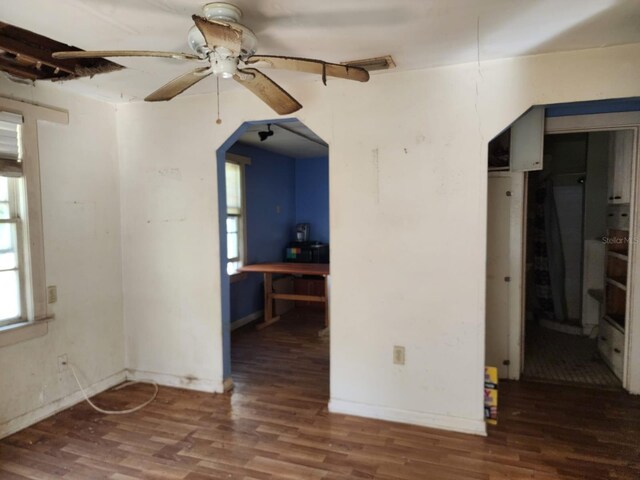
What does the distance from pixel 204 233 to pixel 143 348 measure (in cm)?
120

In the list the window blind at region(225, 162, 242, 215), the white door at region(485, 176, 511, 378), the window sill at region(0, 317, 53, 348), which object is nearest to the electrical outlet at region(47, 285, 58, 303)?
the window sill at region(0, 317, 53, 348)

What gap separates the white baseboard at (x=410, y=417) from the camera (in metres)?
2.58

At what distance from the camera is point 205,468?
89.0 inches

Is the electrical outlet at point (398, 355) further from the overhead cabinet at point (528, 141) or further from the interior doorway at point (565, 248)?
the overhead cabinet at point (528, 141)

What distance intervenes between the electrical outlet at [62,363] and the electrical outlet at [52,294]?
43cm

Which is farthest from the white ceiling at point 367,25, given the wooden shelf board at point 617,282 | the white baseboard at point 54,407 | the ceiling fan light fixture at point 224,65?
the white baseboard at point 54,407

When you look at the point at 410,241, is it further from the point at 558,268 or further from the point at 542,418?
the point at 558,268

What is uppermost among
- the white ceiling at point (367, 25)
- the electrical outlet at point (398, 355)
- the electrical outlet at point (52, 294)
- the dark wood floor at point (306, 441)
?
the white ceiling at point (367, 25)

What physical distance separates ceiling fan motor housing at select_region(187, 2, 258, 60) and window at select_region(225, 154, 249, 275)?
3.32 meters

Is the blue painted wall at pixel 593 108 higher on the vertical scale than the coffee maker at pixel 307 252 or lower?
higher

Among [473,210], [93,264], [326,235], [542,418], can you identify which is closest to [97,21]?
[93,264]

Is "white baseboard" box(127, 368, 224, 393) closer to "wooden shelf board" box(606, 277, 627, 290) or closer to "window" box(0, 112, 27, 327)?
"window" box(0, 112, 27, 327)

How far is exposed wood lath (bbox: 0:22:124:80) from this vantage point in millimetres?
2132

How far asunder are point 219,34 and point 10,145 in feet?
6.74
